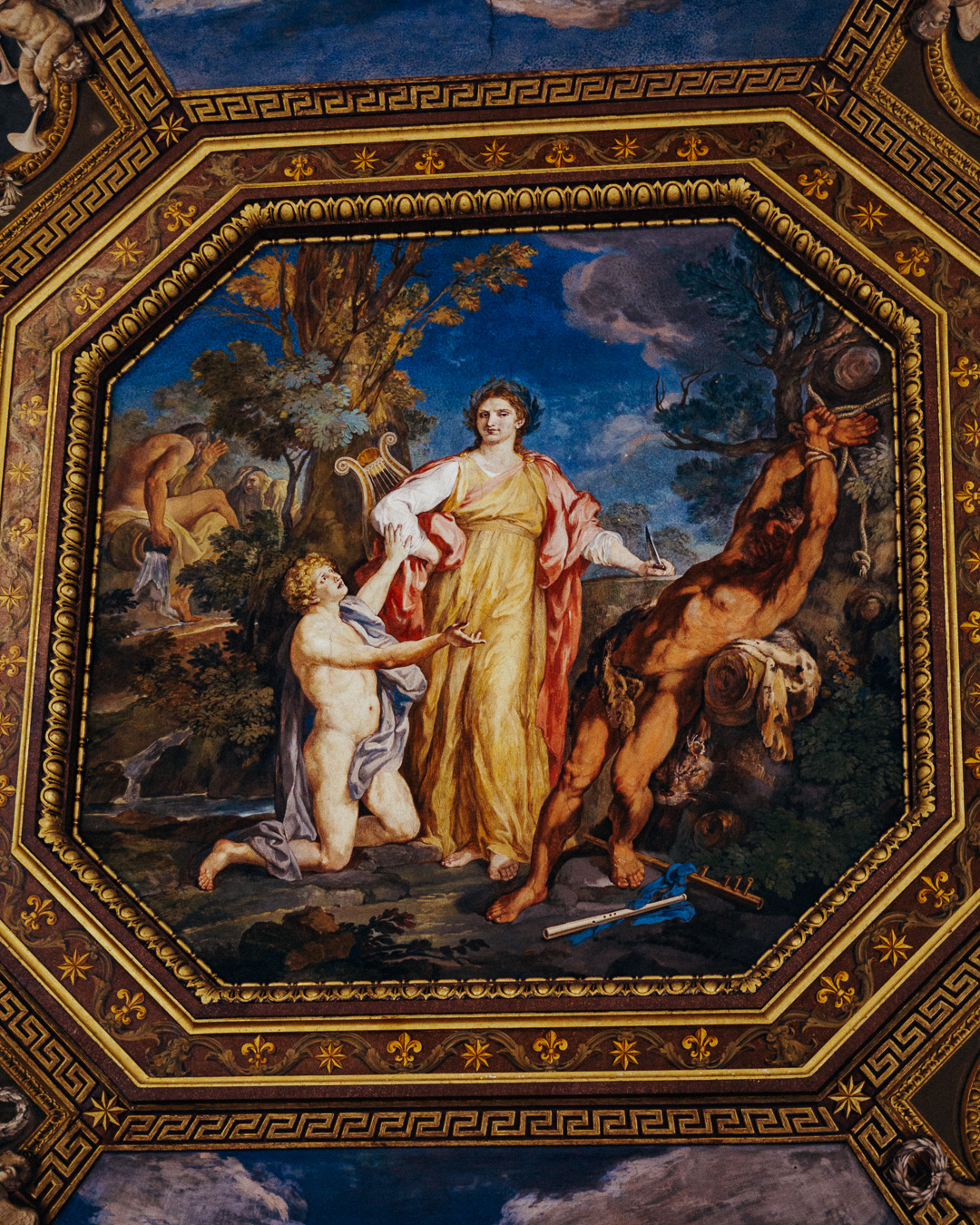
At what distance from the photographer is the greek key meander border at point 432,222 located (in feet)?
23.9

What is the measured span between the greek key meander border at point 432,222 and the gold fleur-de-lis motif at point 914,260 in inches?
7.4

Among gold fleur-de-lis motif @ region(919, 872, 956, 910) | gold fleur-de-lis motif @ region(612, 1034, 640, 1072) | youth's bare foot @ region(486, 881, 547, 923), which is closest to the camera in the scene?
gold fleur-de-lis motif @ region(612, 1034, 640, 1072)

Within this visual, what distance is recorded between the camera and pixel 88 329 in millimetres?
7746

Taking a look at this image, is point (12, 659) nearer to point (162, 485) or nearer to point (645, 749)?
point (162, 485)

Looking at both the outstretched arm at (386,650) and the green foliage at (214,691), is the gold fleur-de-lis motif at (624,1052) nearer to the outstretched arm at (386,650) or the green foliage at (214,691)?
the outstretched arm at (386,650)

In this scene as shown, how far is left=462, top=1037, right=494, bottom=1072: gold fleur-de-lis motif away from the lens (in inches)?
282

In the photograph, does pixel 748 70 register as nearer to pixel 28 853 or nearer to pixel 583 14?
pixel 583 14

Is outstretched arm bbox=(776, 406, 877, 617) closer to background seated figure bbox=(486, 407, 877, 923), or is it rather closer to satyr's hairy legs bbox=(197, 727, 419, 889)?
background seated figure bbox=(486, 407, 877, 923)

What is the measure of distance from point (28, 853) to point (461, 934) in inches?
92.0

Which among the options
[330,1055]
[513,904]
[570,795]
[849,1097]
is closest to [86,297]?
[570,795]

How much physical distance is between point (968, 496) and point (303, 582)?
11.8ft

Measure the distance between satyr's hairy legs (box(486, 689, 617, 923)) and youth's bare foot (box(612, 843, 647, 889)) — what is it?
289 mm

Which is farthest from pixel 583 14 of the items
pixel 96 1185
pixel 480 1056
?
pixel 96 1185

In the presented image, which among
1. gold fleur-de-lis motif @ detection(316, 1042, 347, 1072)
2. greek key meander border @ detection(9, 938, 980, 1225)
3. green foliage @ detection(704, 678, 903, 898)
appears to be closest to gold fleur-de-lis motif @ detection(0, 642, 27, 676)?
greek key meander border @ detection(9, 938, 980, 1225)
